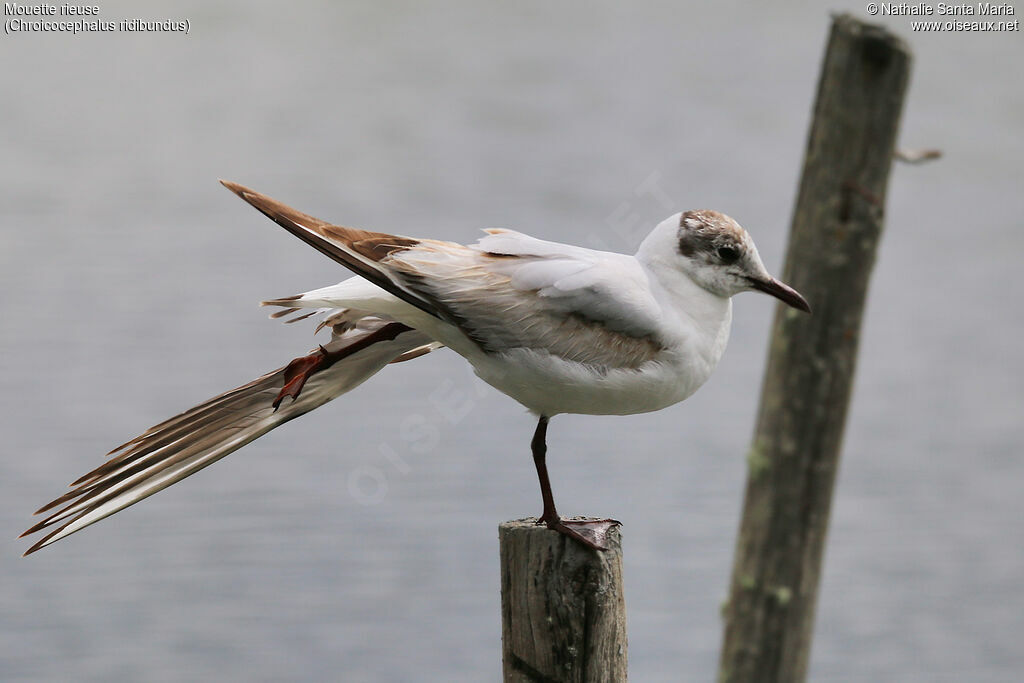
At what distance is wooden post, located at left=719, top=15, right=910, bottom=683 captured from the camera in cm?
361

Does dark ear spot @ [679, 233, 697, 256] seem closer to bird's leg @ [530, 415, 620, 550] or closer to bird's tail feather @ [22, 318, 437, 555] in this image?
bird's leg @ [530, 415, 620, 550]

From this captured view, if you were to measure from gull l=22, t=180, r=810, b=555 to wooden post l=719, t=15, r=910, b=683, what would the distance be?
→ 2.72ft

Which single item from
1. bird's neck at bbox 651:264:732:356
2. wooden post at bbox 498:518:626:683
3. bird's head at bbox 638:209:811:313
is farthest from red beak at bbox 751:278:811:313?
wooden post at bbox 498:518:626:683

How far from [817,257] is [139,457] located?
7.21 ft

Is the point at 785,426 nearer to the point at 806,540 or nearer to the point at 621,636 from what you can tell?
the point at 806,540

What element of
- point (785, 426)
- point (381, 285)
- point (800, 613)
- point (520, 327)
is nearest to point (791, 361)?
point (785, 426)

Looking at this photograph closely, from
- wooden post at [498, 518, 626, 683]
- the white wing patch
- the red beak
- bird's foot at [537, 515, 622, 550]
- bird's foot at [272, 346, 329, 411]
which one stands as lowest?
wooden post at [498, 518, 626, 683]

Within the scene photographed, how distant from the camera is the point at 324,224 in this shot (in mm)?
2682

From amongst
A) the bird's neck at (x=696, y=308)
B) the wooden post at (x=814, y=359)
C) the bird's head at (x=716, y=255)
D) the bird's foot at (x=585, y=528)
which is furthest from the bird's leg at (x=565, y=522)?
the wooden post at (x=814, y=359)

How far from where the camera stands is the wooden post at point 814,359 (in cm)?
361

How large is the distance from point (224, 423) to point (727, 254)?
1.41 meters

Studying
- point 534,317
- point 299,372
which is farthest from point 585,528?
point 299,372

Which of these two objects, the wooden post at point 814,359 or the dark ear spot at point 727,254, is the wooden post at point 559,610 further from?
the wooden post at point 814,359

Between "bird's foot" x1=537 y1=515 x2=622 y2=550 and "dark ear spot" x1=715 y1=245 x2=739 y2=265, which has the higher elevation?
"dark ear spot" x1=715 y1=245 x2=739 y2=265
